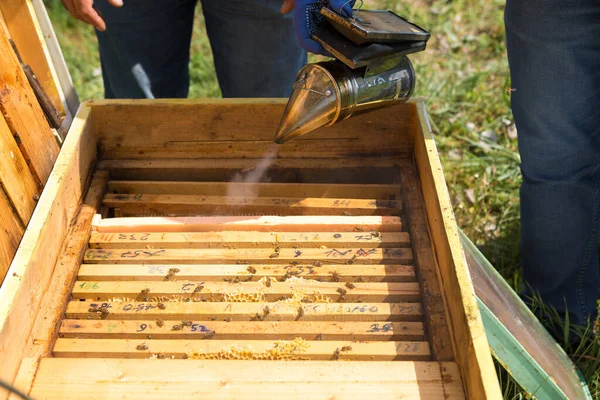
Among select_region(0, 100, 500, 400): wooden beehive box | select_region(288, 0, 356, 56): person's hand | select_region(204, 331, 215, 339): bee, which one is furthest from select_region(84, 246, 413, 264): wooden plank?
select_region(288, 0, 356, 56): person's hand

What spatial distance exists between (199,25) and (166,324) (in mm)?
3257

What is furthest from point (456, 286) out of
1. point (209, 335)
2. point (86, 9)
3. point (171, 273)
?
point (86, 9)

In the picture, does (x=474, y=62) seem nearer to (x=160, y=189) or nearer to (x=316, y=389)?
(x=160, y=189)

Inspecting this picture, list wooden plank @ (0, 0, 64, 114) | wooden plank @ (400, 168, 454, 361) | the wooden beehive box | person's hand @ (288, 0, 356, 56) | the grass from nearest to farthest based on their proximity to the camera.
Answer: the wooden beehive box, wooden plank @ (400, 168, 454, 361), person's hand @ (288, 0, 356, 56), wooden plank @ (0, 0, 64, 114), the grass

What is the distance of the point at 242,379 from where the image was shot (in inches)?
53.3

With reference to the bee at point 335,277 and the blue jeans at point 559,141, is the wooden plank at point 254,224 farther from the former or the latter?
the blue jeans at point 559,141

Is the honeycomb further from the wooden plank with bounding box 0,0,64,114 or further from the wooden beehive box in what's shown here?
the wooden plank with bounding box 0,0,64,114

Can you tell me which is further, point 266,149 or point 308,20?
point 266,149

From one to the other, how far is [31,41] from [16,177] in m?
0.53

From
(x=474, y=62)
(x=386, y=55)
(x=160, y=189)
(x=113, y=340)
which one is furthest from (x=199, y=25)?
(x=113, y=340)

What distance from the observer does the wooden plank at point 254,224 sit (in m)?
1.80

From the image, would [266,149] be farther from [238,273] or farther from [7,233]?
[7,233]

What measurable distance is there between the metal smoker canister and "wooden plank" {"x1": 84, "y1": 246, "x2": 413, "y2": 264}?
37 centimetres

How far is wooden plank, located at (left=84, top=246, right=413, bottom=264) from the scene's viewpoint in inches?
67.7
